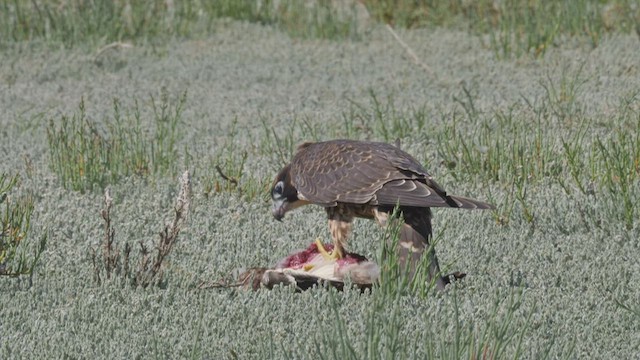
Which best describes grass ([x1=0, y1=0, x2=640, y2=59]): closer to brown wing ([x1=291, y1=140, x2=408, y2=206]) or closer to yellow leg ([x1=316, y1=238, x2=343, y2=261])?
brown wing ([x1=291, y1=140, x2=408, y2=206])

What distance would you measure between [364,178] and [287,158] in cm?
250

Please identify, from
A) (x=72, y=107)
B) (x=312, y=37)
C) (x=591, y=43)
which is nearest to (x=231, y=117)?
(x=72, y=107)

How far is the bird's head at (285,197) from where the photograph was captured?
5.74 meters

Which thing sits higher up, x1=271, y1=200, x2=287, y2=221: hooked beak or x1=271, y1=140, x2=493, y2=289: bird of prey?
x1=271, y1=140, x2=493, y2=289: bird of prey

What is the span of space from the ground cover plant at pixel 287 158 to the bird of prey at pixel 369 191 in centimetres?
18

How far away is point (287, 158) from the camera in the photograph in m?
7.75

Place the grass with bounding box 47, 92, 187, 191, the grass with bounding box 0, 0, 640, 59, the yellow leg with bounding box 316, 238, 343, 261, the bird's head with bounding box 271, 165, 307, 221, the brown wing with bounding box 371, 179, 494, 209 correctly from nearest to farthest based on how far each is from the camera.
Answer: the brown wing with bounding box 371, 179, 494, 209 → the yellow leg with bounding box 316, 238, 343, 261 → the bird's head with bounding box 271, 165, 307, 221 → the grass with bounding box 47, 92, 187, 191 → the grass with bounding box 0, 0, 640, 59

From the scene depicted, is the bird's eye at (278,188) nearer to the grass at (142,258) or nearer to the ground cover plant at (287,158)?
the ground cover plant at (287,158)

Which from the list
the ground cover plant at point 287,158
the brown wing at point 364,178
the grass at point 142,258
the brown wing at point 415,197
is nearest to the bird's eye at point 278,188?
the brown wing at point 364,178

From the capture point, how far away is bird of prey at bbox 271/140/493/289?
5.09 meters

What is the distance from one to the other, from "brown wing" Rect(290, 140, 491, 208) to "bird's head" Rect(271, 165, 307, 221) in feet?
0.26

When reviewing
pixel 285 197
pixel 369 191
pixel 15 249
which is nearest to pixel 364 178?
pixel 369 191

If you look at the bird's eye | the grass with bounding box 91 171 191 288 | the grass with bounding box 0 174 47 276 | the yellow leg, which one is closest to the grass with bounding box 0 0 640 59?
the bird's eye

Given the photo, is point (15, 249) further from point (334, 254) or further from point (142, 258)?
point (334, 254)
